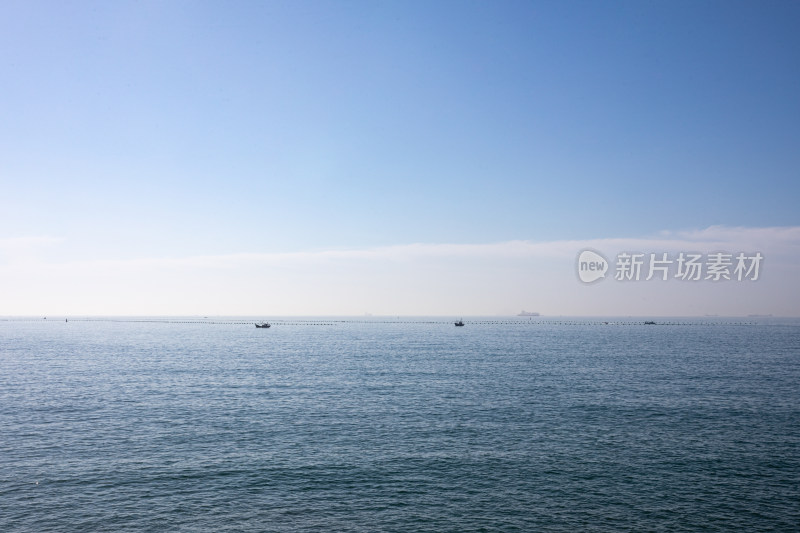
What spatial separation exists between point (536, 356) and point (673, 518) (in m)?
128

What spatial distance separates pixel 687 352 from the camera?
18362 cm

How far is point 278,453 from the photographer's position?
58.5m

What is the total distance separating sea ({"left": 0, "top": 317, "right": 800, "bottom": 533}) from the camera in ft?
140

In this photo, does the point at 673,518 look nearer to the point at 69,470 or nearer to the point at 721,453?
the point at 721,453

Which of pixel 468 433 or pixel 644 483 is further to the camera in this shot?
pixel 468 433

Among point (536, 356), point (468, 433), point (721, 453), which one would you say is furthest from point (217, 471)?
point (536, 356)

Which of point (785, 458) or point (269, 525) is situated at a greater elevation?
point (785, 458)

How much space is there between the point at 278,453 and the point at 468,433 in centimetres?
2379

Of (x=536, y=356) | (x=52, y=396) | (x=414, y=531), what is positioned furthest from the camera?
Answer: (x=536, y=356)

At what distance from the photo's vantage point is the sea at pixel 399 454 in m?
42.8

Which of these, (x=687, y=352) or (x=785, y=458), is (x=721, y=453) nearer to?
(x=785, y=458)

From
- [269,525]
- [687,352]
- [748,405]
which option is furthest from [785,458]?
[687,352]

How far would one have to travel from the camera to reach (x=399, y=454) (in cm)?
5809

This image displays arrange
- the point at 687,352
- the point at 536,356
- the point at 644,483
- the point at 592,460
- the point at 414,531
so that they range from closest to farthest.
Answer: the point at 414,531, the point at 644,483, the point at 592,460, the point at 536,356, the point at 687,352
